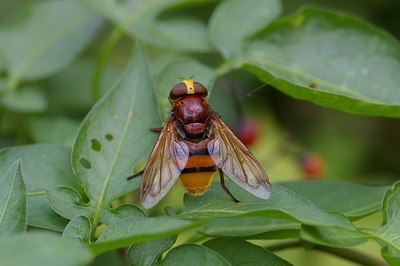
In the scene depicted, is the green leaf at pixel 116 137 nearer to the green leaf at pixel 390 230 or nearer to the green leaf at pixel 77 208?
the green leaf at pixel 77 208

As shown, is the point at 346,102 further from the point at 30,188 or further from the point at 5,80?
the point at 5,80

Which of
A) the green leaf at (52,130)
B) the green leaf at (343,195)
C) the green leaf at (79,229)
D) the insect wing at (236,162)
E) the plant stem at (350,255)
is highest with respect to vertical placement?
the insect wing at (236,162)

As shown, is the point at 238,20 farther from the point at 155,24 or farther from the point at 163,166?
the point at 163,166

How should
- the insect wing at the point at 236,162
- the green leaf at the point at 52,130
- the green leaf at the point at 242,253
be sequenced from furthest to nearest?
1. the green leaf at the point at 52,130
2. the insect wing at the point at 236,162
3. the green leaf at the point at 242,253

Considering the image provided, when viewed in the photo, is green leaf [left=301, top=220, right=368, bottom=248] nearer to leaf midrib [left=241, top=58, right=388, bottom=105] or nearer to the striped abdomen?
the striped abdomen

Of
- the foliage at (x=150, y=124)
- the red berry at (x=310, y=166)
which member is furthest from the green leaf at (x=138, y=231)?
the red berry at (x=310, y=166)

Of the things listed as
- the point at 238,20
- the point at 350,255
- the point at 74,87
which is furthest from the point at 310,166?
the point at 350,255

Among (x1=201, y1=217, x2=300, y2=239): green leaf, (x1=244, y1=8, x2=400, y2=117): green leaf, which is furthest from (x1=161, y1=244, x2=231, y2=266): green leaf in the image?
(x1=244, y1=8, x2=400, y2=117): green leaf
